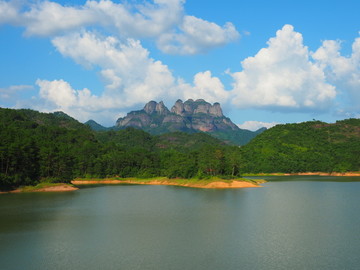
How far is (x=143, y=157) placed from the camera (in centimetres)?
14438

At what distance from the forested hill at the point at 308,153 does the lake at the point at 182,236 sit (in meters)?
109

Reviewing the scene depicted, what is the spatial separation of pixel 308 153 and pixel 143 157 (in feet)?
279

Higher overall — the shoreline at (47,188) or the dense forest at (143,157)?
the dense forest at (143,157)

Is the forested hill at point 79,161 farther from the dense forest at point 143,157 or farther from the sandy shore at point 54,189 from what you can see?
the sandy shore at point 54,189

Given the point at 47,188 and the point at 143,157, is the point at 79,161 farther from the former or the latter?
the point at 47,188

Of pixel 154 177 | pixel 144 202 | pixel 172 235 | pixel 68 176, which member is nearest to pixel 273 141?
pixel 154 177

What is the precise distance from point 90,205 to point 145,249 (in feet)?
107

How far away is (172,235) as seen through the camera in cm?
3706

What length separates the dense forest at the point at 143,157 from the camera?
91.4 meters

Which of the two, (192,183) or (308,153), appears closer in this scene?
(192,183)

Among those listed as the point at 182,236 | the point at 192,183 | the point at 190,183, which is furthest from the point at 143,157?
the point at 182,236

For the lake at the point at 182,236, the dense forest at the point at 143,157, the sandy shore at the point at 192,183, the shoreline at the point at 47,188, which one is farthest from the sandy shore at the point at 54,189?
the sandy shore at the point at 192,183

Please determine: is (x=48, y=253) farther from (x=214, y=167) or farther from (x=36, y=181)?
(x=214, y=167)

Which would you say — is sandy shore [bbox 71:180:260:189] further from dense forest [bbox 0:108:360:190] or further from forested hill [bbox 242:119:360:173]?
forested hill [bbox 242:119:360:173]
